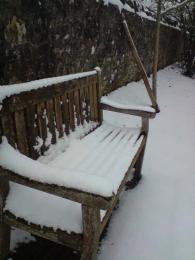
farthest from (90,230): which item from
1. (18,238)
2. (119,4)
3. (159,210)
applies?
(119,4)

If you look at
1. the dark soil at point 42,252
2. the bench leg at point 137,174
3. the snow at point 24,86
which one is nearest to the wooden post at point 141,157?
the bench leg at point 137,174

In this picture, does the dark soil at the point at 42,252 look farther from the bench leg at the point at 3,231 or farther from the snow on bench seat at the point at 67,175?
the snow on bench seat at the point at 67,175

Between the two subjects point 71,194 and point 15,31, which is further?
point 15,31

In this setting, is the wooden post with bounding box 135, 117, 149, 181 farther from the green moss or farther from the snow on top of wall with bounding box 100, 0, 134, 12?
the snow on top of wall with bounding box 100, 0, 134, 12

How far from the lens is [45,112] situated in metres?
2.28

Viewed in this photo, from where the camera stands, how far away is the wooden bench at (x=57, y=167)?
5.39 feet

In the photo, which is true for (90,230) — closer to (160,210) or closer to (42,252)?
(42,252)

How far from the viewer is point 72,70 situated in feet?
13.9

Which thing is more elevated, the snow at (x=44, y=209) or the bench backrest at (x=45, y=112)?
the bench backrest at (x=45, y=112)

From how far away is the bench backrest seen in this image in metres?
1.90

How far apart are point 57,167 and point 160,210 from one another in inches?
58.9

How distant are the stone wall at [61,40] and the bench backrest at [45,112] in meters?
0.56

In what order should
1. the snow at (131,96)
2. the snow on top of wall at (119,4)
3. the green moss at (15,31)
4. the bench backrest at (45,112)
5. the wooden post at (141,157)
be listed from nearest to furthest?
1. the bench backrest at (45,112)
2. the green moss at (15,31)
3. the wooden post at (141,157)
4. the snow on top of wall at (119,4)
5. the snow at (131,96)

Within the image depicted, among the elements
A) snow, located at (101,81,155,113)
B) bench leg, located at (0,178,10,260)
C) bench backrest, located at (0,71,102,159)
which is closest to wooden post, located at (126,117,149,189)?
bench backrest, located at (0,71,102,159)
